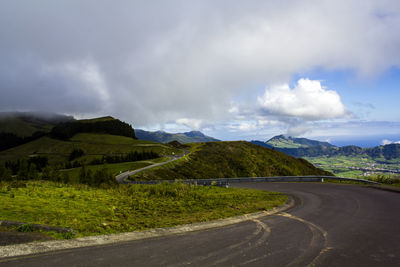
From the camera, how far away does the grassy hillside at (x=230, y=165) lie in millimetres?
68062

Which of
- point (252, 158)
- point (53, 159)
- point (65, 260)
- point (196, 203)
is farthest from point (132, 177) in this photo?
point (53, 159)

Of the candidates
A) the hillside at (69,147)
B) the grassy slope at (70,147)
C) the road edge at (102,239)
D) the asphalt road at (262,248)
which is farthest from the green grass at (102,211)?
the grassy slope at (70,147)

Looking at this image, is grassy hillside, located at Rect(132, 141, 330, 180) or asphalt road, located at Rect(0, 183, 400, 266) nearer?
asphalt road, located at Rect(0, 183, 400, 266)

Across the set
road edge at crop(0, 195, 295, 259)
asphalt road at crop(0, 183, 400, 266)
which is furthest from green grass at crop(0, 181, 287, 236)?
asphalt road at crop(0, 183, 400, 266)

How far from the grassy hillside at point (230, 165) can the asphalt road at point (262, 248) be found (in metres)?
48.3

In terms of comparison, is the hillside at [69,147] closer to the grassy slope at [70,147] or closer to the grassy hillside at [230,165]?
the grassy slope at [70,147]

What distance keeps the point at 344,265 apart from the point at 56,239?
8148 millimetres

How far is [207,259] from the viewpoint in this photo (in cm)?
594

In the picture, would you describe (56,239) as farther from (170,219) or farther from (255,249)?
(255,249)

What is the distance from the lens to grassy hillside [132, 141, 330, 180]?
68062 millimetres

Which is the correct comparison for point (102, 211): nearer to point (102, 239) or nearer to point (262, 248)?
point (102, 239)

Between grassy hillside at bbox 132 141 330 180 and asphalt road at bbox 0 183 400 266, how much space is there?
158 ft

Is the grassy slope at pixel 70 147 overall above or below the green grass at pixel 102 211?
above

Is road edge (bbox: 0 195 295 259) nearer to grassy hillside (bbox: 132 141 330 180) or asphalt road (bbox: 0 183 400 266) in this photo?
asphalt road (bbox: 0 183 400 266)
